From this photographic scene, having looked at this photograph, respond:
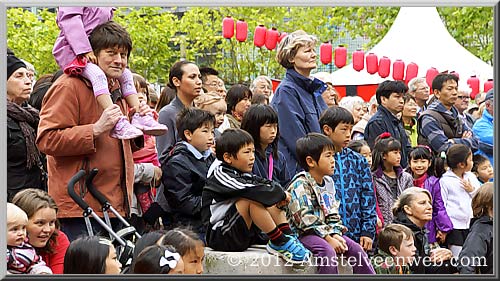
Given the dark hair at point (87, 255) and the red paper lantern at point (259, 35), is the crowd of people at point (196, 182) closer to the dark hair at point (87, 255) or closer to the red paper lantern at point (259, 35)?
the dark hair at point (87, 255)

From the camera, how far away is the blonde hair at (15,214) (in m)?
4.80

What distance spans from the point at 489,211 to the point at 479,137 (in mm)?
1472

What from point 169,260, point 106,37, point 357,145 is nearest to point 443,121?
point 357,145

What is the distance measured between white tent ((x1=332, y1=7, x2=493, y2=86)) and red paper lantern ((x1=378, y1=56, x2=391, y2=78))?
8 cm

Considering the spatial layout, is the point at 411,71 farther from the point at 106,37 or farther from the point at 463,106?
the point at 106,37

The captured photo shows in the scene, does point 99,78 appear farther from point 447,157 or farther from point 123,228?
point 447,157

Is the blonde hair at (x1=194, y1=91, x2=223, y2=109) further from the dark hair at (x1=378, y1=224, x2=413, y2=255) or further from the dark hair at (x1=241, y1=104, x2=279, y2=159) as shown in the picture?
the dark hair at (x1=378, y1=224, x2=413, y2=255)

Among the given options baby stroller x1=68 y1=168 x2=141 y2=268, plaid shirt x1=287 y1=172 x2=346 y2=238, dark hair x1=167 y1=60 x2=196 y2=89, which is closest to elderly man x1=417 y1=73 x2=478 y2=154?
plaid shirt x1=287 y1=172 x2=346 y2=238

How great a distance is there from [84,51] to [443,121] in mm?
3732

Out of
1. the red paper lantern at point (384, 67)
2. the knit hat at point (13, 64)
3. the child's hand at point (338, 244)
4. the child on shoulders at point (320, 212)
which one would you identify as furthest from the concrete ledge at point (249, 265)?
the red paper lantern at point (384, 67)

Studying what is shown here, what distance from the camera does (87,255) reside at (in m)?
4.76

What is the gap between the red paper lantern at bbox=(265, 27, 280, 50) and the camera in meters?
6.90

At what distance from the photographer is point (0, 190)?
4859mm

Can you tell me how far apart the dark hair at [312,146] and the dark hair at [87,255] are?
152cm
